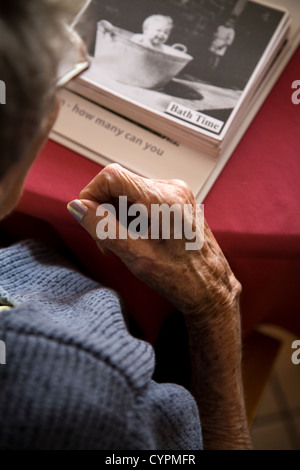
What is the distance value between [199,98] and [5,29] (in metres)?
0.41

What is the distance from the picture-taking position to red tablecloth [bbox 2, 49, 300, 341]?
69 cm

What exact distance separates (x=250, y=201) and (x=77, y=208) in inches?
10.6

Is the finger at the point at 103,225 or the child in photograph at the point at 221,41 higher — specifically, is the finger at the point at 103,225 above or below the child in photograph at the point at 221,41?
below

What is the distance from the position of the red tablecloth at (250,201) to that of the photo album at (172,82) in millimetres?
25

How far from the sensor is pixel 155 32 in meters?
0.74

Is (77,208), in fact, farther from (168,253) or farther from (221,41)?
(221,41)

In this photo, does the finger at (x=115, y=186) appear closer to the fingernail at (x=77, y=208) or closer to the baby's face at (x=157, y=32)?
the fingernail at (x=77, y=208)

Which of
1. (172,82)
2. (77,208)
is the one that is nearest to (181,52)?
(172,82)

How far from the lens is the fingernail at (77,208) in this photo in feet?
2.11

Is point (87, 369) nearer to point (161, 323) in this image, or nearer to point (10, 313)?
point (10, 313)

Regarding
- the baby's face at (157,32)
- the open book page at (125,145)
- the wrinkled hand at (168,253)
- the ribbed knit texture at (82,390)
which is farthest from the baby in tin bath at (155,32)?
the ribbed knit texture at (82,390)

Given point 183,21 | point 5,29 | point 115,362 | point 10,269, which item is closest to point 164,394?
point 115,362

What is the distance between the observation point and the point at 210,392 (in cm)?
76

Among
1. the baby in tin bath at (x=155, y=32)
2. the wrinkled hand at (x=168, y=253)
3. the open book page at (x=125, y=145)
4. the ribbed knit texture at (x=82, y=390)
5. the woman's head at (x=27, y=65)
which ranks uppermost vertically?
the baby in tin bath at (x=155, y=32)
